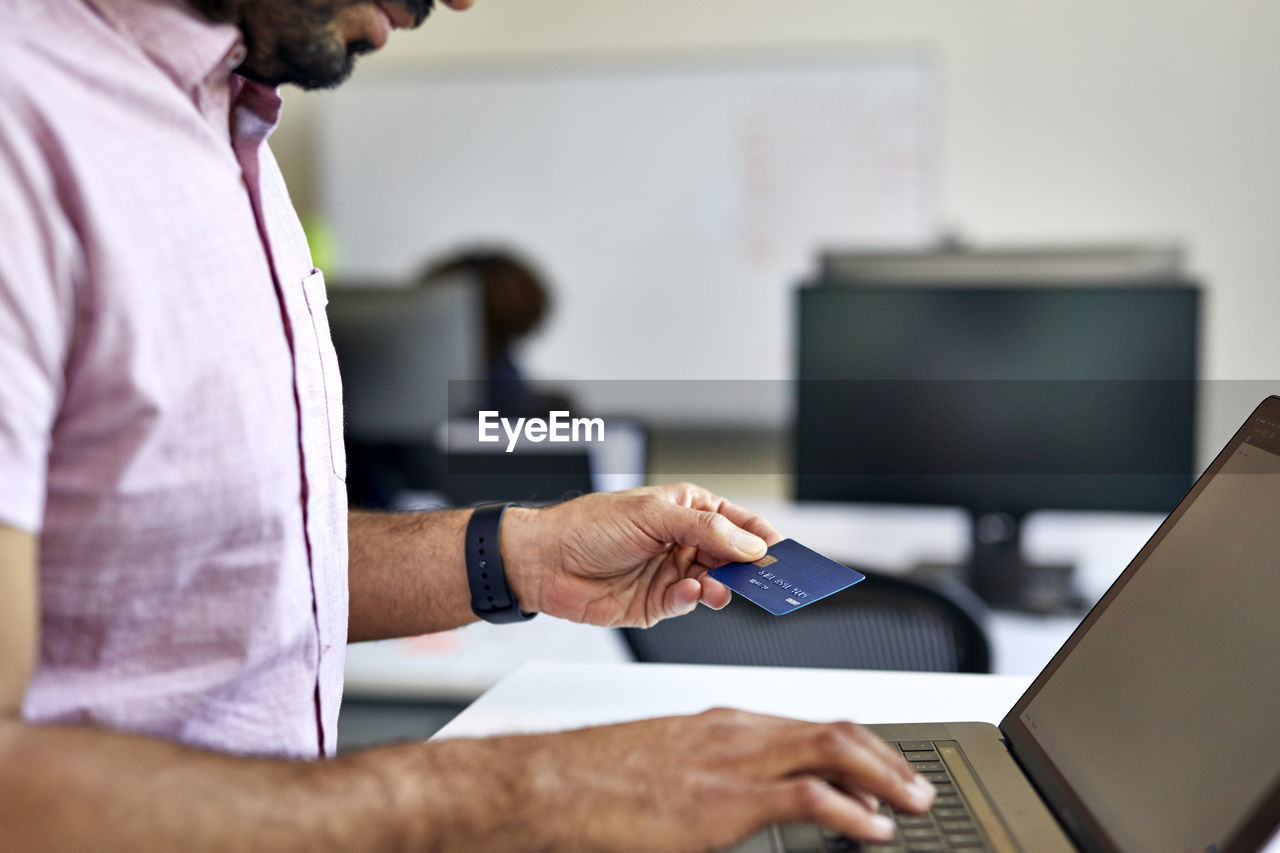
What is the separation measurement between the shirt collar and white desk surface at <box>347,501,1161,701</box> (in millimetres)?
1162

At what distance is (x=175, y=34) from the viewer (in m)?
0.68

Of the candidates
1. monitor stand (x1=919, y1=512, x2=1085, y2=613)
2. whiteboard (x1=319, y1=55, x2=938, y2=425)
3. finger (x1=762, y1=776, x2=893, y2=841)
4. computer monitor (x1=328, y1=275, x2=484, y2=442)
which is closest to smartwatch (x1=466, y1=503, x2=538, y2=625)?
finger (x1=762, y1=776, x2=893, y2=841)

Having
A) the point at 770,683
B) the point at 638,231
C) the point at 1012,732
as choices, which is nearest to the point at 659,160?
the point at 638,231

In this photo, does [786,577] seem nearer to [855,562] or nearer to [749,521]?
[749,521]

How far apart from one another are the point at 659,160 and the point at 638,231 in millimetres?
262

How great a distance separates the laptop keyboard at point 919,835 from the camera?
0.67 metres

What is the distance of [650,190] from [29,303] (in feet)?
11.7

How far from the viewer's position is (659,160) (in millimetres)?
3979

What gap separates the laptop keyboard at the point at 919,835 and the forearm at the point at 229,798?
19 cm

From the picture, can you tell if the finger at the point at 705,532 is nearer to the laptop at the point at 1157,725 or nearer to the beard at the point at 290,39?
the laptop at the point at 1157,725

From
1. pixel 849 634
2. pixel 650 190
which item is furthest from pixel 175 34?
pixel 650 190

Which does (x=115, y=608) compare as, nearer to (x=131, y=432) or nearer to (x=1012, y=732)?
(x=131, y=432)

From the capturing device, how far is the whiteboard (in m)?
3.85

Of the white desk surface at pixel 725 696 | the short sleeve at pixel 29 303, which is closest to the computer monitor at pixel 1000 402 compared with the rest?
the white desk surface at pixel 725 696
